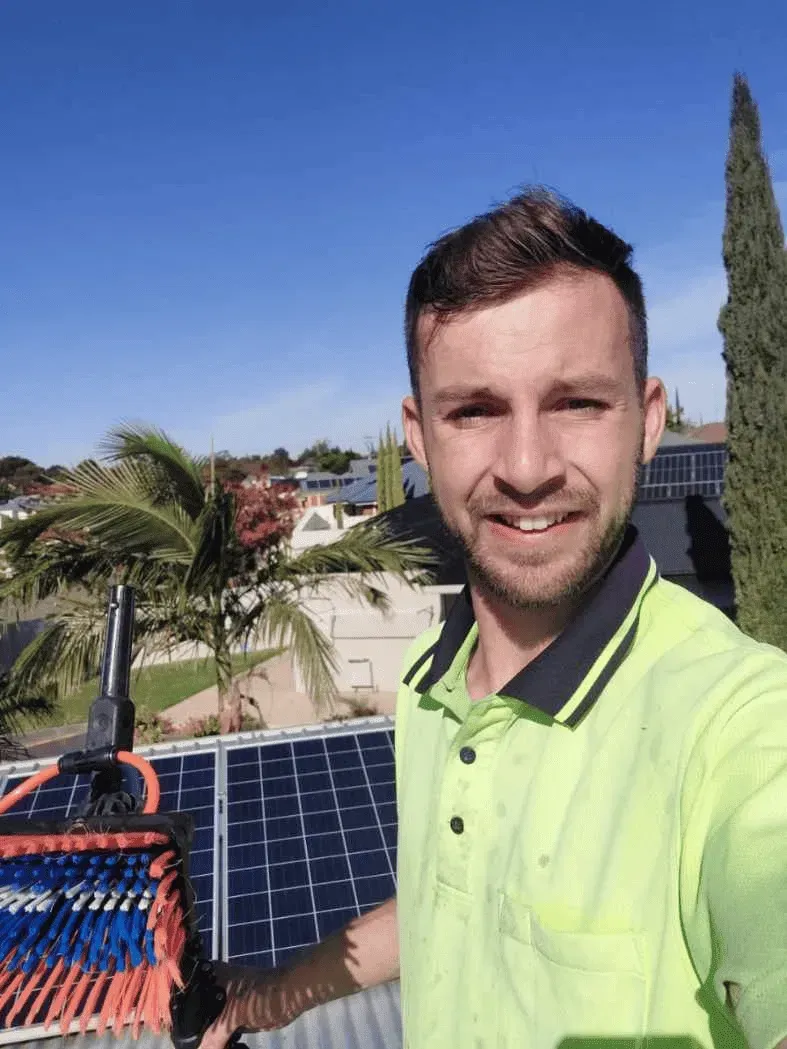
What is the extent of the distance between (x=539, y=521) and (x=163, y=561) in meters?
6.29

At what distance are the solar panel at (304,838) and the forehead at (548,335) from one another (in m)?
2.50

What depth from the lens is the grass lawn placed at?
46.3 feet

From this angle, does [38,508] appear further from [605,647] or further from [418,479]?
[418,479]

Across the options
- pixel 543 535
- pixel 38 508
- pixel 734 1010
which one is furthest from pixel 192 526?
pixel 734 1010

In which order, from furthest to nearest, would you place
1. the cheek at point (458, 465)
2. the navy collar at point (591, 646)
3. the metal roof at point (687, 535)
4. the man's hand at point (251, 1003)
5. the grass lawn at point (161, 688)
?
the grass lawn at point (161, 688), the metal roof at point (687, 535), the man's hand at point (251, 1003), the cheek at point (458, 465), the navy collar at point (591, 646)

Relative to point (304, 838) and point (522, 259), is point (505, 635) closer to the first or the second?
point (522, 259)

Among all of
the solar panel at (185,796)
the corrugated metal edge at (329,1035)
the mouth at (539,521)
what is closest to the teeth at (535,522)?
the mouth at (539,521)

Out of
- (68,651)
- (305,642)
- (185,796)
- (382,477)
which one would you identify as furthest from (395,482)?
(185,796)

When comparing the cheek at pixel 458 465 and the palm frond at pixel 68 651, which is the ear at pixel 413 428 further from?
the palm frond at pixel 68 651

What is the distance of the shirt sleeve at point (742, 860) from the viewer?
0.79 m

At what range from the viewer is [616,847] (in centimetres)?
99

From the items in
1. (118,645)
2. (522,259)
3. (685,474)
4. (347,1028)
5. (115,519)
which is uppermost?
(685,474)

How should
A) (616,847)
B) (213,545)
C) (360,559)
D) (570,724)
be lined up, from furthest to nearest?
(360,559), (213,545), (570,724), (616,847)

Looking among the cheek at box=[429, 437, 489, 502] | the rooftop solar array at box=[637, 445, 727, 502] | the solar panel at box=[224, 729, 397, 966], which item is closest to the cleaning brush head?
the cheek at box=[429, 437, 489, 502]
